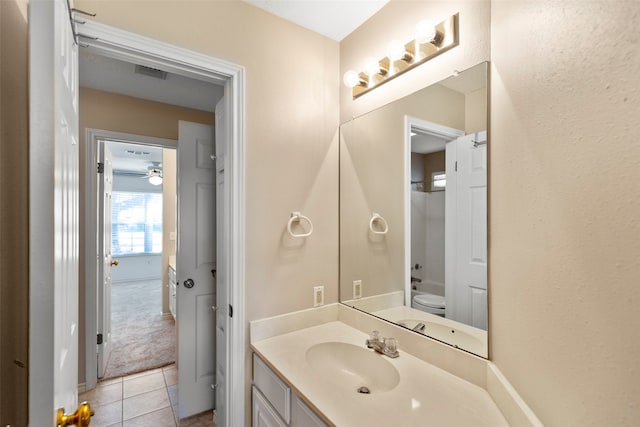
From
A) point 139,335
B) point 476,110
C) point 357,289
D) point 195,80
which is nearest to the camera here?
point 476,110

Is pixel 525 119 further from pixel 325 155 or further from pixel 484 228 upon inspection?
pixel 325 155

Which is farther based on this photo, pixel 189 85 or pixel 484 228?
pixel 189 85

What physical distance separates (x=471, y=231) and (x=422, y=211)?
0.90ft

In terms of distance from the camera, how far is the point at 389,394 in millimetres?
1019

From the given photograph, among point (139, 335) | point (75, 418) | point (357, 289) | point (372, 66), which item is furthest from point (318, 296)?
point (139, 335)

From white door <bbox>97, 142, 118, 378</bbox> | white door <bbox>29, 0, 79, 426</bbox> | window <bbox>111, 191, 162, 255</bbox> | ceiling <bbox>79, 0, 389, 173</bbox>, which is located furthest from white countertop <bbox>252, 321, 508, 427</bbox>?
window <bbox>111, 191, 162, 255</bbox>

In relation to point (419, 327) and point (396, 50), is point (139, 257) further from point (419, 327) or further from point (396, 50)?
point (396, 50)

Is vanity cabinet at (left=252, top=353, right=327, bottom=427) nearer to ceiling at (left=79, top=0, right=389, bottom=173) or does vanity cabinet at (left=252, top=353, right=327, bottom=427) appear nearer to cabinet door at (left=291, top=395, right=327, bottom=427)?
cabinet door at (left=291, top=395, right=327, bottom=427)

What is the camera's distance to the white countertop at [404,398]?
2.90 feet

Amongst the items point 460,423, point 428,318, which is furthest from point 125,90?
point 460,423

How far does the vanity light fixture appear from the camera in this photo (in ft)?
3.91

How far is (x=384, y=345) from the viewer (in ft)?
4.38

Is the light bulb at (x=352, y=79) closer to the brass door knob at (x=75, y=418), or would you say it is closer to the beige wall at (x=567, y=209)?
the beige wall at (x=567, y=209)

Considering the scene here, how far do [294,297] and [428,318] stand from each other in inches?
27.9
